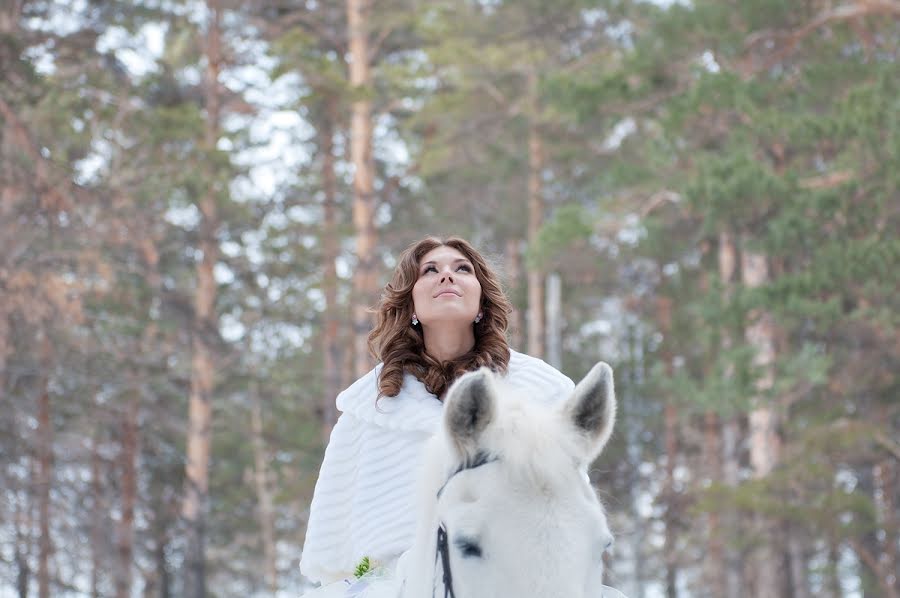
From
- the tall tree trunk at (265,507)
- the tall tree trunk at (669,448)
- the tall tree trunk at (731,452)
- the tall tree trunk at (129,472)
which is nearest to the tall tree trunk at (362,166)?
the tall tree trunk at (129,472)

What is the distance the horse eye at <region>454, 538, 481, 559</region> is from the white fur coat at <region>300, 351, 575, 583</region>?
2.83 feet

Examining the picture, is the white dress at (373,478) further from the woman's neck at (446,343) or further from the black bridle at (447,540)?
the black bridle at (447,540)

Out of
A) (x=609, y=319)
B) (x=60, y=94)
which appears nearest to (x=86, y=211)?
(x=60, y=94)

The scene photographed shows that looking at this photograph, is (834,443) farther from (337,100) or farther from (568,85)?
(337,100)

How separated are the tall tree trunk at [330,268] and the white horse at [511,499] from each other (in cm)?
1396

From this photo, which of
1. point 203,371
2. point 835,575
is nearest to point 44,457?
point 203,371

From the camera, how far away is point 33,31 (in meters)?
13.0

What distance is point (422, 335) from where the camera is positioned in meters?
Answer: 3.48

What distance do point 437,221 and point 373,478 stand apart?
19.4 meters

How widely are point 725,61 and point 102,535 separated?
1017cm

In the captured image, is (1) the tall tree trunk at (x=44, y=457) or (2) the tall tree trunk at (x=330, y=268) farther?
(2) the tall tree trunk at (x=330, y=268)

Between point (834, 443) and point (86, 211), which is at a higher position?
point (86, 211)

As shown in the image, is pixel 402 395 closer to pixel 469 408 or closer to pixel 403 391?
pixel 403 391

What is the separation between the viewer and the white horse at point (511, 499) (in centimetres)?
210
